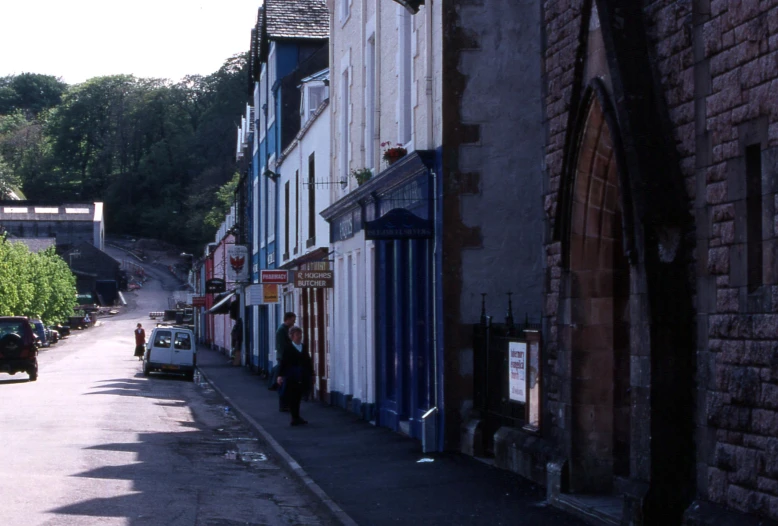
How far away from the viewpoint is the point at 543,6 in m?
12.8

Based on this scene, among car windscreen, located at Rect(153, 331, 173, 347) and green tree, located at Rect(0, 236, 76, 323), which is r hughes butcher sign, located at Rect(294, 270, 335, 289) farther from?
green tree, located at Rect(0, 236, 76, 323)

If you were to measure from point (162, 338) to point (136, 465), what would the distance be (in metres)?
28.6

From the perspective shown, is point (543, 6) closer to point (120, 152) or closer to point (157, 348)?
point (157, 348)

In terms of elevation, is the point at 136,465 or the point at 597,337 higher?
the point at 597,337

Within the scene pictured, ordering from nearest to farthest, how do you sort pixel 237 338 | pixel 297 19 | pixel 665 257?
pixel 665 257, pixel 297 19, pixel 237 338

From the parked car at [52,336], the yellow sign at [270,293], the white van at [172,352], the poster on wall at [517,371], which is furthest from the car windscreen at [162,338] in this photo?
the parked car at [52,336]

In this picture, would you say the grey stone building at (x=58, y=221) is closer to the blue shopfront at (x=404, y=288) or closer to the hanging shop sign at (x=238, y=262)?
Answer: the hanging shop sign at (x=238, y=262)

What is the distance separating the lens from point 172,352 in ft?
143

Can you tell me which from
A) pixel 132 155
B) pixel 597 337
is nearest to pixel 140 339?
pixel 597 337

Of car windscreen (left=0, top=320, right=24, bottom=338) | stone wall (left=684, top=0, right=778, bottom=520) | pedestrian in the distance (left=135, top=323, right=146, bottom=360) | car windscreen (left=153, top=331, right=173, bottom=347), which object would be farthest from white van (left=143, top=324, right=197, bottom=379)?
stone wall (left=684, top=0, right=778, bottom=520)

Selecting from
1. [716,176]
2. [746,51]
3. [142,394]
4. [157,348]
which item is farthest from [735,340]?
[157,348]

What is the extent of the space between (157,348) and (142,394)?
1103 centimetres

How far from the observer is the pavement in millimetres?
11383

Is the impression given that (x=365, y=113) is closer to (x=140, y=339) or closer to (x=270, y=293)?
(x=270, y=293)
